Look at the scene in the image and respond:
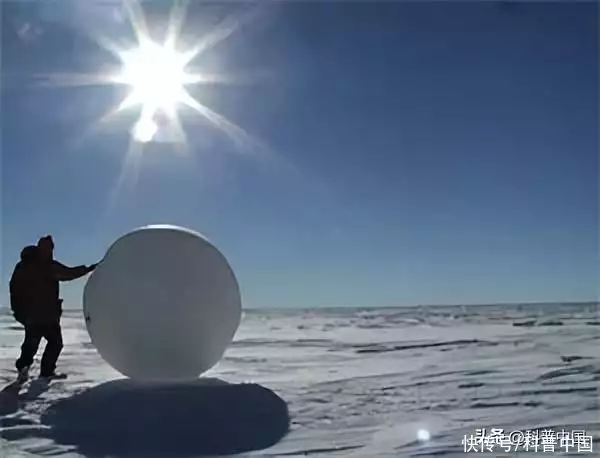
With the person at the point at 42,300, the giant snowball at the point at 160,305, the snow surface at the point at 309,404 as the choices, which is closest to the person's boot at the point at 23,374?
the person at the point at 42,300

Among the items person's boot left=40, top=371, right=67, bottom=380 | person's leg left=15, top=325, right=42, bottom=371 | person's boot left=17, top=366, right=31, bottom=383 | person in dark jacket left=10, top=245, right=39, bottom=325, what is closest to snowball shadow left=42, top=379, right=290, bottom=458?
person's boot left=40, top=371, right=67, bottom=380

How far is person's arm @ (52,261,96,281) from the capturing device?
7.52 meters

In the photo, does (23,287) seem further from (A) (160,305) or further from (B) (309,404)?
(B) (309,404)

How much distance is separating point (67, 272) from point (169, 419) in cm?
278

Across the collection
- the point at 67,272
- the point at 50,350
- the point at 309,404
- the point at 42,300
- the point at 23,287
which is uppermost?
the point at 67,272

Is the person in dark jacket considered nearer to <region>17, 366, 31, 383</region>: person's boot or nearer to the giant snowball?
<region>17, 366, 31, 383</region>: person's boot

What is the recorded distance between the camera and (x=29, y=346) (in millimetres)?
7434

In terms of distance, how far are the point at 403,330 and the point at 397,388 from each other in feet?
23.9

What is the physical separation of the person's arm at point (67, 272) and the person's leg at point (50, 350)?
0.51 m

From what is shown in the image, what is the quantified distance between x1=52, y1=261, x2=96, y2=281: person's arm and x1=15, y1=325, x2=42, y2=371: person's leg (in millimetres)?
587

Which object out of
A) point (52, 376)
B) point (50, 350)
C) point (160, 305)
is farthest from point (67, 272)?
point (160, 305)

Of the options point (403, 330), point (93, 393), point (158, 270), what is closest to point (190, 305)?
point (158, 270)

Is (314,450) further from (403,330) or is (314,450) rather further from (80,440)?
(403,330)

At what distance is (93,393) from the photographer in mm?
6312
